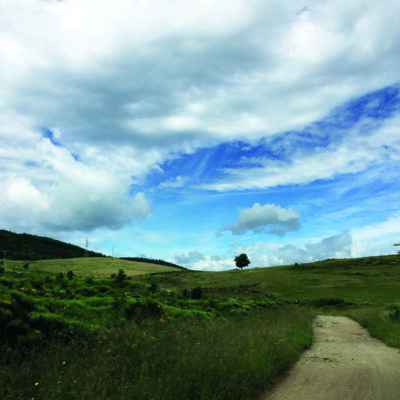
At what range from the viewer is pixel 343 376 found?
9914 millimetres

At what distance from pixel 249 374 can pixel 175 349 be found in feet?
6.11

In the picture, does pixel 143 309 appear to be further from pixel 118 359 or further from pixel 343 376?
pixel 343 376

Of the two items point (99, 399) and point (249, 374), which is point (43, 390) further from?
point (249, 374)

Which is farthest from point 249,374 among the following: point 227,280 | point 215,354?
point 227,280

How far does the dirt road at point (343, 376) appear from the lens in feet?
26.7

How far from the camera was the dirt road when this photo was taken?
26.7 feet

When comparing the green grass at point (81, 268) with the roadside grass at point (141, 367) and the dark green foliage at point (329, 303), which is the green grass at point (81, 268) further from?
the roadside grass at point (141, 367)

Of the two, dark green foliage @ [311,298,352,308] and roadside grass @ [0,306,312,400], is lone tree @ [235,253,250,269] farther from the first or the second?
roadside grass @ [0,306,312,400]

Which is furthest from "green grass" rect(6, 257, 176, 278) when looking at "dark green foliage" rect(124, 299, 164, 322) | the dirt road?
the dirt road

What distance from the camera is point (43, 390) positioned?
5617mm

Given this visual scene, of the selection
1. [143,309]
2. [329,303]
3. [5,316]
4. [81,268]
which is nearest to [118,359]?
[5,316]

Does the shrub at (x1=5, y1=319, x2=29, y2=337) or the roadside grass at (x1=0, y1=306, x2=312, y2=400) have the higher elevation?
the shrub at (x1=5, y1=319, x2=29, y2=337)

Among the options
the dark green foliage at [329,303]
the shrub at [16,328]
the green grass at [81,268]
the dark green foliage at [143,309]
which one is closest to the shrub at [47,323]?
the shrub at [16,328]

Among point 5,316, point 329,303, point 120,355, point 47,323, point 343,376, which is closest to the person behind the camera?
point 120,355
